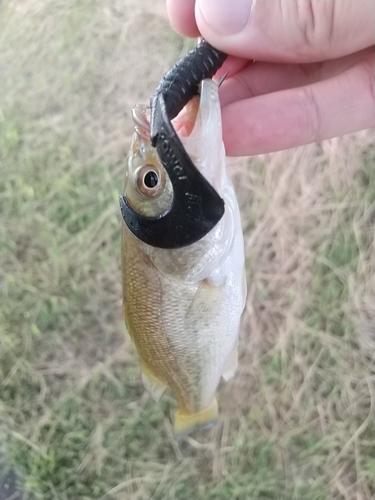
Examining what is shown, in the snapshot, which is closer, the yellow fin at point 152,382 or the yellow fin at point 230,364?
the yellow fin at point 152,382

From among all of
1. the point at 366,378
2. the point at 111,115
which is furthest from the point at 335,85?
the point at 111,115


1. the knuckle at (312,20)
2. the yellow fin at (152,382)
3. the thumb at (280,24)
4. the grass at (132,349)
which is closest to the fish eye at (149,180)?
the thumb at (280,24)

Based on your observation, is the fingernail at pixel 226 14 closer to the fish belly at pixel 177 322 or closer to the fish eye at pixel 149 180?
the fish eye at pixel 149 180

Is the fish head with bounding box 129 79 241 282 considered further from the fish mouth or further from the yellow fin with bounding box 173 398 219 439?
the yellow fin with bounding box 173 398 219 439

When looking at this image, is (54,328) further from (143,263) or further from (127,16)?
(127,16)

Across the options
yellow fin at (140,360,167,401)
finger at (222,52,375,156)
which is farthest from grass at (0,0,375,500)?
finger at (222,52,375,156)

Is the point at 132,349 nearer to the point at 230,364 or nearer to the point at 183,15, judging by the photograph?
the point at 230,364

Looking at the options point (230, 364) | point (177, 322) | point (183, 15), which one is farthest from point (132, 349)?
point (183, 15)
